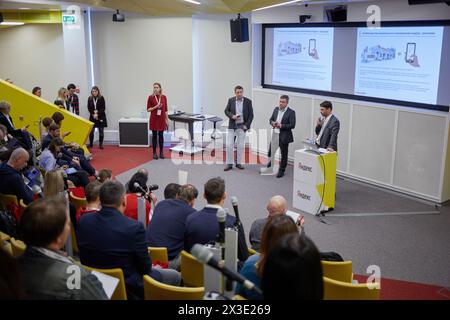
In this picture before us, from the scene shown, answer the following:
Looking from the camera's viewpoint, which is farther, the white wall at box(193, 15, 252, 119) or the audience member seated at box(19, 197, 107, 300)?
the white wall at box(193, 15, 252, 119)

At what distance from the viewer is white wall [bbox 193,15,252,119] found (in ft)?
37.4

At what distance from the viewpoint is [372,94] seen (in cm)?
892

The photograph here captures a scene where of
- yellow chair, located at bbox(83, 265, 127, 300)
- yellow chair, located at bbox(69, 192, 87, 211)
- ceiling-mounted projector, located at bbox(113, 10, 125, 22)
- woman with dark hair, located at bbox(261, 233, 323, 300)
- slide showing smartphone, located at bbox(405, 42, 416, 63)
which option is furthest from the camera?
ceiling-mounted projector, located at bbox(113, 10, 125, 22)

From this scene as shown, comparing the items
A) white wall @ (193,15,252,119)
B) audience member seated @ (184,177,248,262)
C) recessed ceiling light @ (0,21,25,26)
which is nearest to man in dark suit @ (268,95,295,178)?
white wall @ (193,15,252,119)

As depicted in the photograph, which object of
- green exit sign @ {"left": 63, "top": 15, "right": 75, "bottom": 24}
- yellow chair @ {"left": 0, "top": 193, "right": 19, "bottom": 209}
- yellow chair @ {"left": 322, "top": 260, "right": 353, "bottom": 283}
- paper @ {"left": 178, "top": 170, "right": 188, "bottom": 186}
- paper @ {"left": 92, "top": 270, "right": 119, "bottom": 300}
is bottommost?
paper @ {"left": 178, "top": 170, "right": 188, "bottom": 186}

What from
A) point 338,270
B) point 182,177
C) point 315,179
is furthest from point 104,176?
point 182,177

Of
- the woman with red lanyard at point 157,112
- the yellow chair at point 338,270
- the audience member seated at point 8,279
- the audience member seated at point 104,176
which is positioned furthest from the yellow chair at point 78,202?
the woman with red lanyard at point 157,112

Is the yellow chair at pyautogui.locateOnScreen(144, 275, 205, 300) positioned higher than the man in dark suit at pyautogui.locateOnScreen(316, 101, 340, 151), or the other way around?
the man in dark suit at pyautogui.locateOnScreen(316, 101, 340, 151)

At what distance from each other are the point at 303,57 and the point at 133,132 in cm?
434

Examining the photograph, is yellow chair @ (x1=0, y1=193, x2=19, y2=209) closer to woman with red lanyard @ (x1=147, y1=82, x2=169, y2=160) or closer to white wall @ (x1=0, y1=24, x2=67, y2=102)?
woman with red lanyard @ (x1=147, y1=82, x2=169, y2=160)

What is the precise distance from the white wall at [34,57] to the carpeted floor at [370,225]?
437 centimetres

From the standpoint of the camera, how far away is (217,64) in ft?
38.5

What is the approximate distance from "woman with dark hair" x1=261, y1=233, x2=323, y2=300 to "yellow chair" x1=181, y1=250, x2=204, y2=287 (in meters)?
1.95

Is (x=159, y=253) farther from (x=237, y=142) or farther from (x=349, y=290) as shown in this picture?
(x=237, y=142)
